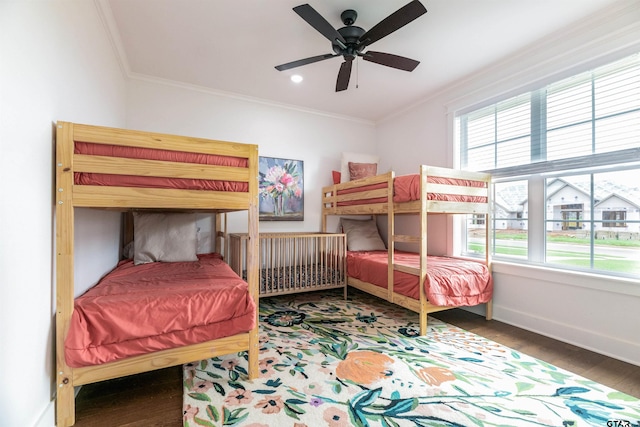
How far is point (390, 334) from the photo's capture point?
2326 millimetres

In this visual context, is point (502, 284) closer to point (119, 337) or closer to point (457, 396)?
point (457, 396)

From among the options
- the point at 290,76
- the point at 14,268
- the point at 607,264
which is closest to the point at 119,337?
the point at 14,268

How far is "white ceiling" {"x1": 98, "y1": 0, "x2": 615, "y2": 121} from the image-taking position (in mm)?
1995

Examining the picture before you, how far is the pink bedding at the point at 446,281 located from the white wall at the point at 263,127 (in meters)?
1.45

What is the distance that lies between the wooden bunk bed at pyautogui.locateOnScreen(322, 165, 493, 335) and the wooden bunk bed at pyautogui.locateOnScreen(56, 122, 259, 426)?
4.70 ft

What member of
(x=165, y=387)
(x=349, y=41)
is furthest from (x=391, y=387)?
(x=349, y=41)

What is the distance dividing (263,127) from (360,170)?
1467 millimetres

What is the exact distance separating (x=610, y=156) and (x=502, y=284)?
1346 millimetres

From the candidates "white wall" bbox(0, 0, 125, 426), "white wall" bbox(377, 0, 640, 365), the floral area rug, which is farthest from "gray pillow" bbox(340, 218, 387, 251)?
"white wall" bbox(0, 0, 125, 426)

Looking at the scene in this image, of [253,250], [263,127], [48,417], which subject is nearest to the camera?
[48,417]

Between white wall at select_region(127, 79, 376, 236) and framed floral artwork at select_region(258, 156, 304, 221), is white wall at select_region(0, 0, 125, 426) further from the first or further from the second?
framed floral artwork at select_region(258, 156, 304, 221)

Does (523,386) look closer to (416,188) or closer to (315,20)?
(416,188)

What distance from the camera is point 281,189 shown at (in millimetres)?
3707

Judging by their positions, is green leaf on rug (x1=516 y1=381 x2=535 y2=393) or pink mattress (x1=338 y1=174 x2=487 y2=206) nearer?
green leaf on rug (x1=516 y1=381 x2=535 y2=393)
